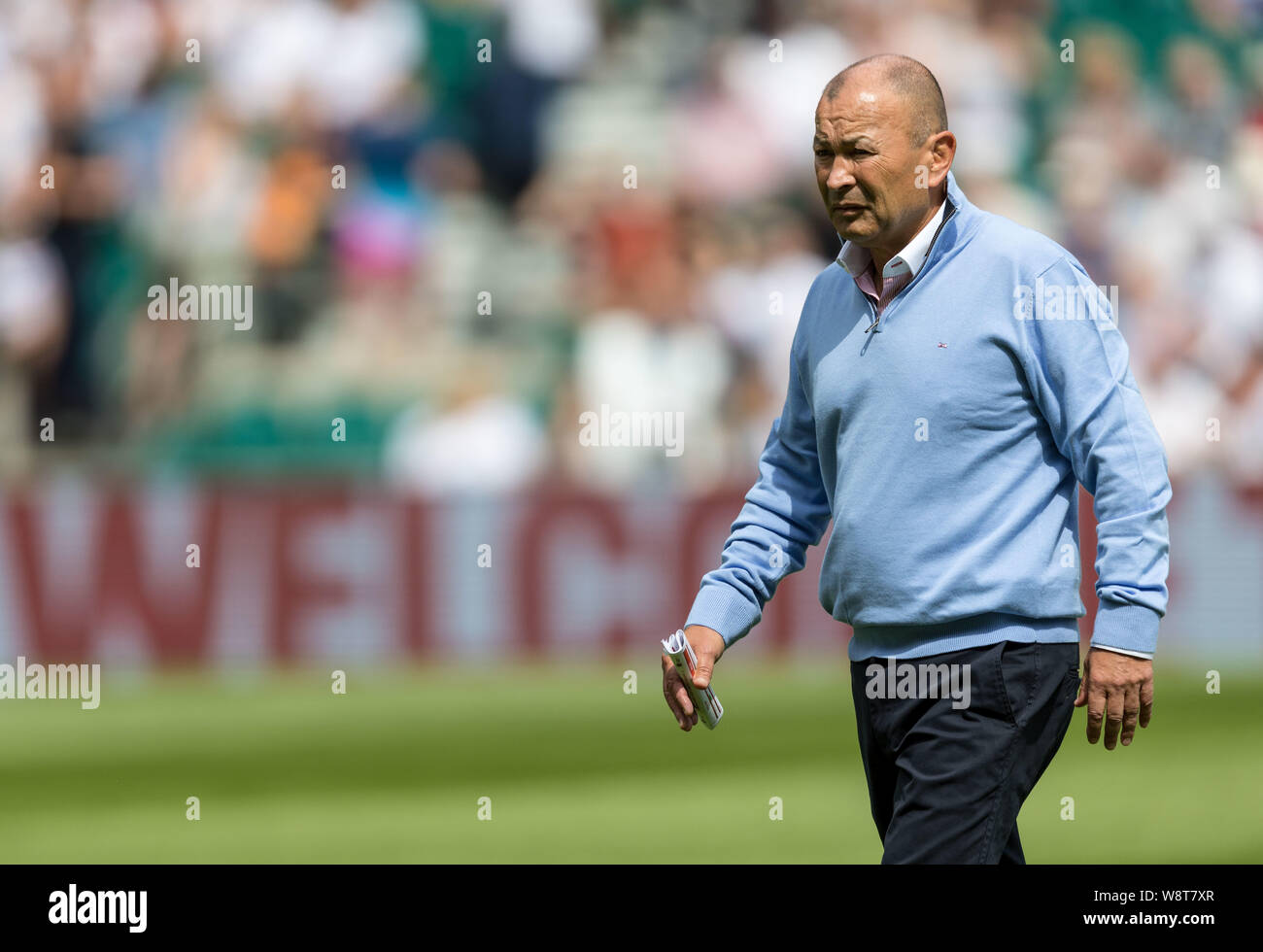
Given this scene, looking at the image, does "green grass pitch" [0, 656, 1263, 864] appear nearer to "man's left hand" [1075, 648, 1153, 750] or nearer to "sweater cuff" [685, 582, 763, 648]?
"sweater cuff" [685, 582, 763, 648]

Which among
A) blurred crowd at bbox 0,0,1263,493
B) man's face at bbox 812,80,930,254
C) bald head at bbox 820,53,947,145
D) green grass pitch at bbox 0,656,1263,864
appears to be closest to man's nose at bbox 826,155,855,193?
man's face at bbox 812,80,930,254

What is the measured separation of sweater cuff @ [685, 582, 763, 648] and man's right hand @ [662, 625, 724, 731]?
0.09 feet

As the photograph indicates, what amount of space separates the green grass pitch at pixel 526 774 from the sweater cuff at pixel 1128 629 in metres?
3.57

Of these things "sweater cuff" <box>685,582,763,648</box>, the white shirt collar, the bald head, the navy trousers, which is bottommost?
the navy trousers

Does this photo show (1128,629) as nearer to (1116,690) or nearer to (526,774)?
(1116,690)

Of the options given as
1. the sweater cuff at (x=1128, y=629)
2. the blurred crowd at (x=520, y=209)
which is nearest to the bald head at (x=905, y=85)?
the sweater cuff at (x=1128, y=629)

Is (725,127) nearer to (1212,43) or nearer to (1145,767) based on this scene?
(1212,43)

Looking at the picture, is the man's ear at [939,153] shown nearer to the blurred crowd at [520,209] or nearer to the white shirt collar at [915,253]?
the white shirt collar at [915,253]

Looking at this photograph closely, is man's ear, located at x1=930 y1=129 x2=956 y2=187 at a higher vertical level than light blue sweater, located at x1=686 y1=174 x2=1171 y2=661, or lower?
higher

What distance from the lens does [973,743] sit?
154 inches

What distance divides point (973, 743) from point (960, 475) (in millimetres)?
543

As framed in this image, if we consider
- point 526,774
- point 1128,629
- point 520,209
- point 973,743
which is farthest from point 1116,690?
point 520,209

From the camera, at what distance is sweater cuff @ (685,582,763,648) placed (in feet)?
14.2

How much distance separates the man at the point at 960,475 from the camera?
12.7ft
